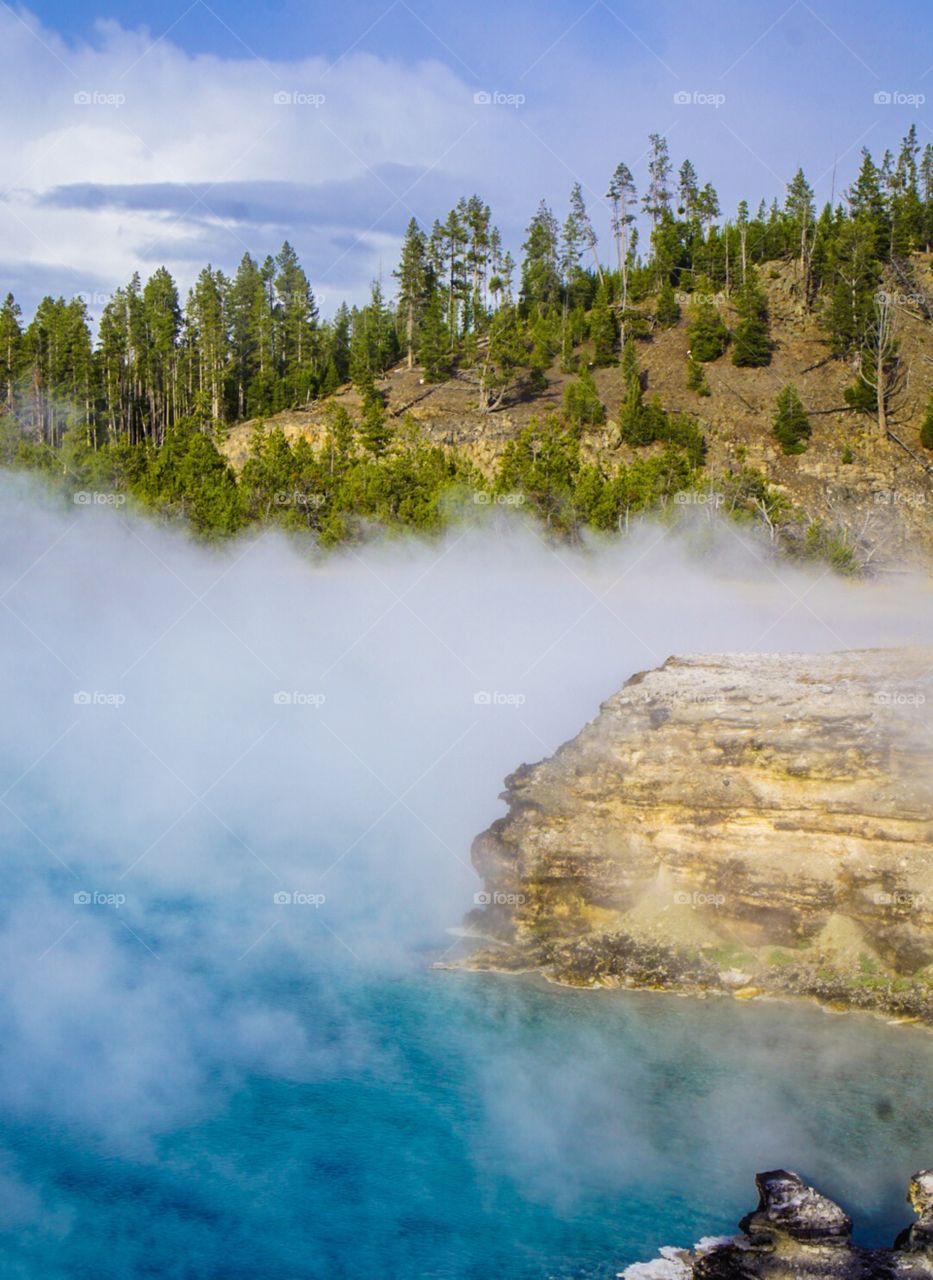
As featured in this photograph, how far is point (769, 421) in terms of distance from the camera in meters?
54.2

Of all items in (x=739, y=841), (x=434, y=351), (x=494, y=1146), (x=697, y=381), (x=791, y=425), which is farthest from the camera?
(x=434, y=351)

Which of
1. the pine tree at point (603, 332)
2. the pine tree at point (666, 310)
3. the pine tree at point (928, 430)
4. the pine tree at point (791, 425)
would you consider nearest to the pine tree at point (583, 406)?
the pine tree at point (603, 332)

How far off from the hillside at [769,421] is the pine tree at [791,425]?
0.42 metres

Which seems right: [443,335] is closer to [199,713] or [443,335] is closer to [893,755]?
[199,713]

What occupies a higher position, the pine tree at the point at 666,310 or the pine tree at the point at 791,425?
the pine tree at the point at 666,310

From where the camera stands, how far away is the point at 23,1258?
1151 centimetres

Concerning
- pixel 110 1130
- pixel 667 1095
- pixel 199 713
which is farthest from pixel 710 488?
pixel 110 1130

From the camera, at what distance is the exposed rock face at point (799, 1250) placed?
1078 centimetres

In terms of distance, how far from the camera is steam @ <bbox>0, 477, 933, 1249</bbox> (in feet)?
49.1

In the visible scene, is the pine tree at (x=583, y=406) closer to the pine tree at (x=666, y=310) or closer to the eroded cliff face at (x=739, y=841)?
the pine tree at (x=666, y=310)

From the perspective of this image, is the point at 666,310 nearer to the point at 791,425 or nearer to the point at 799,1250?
the point at 791,425

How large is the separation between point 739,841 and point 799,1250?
7189mm

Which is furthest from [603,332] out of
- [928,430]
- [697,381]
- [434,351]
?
[928,430]

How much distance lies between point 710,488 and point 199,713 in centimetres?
1960
